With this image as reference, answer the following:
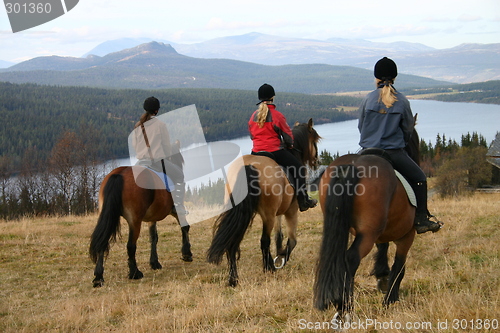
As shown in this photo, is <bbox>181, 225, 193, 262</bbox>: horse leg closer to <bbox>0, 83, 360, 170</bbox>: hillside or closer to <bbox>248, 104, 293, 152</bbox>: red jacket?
<bbox>248, 104, 293, 152</bbox>: red jacket

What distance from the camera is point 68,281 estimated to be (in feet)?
26.1

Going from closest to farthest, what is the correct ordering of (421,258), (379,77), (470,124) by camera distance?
(379,77) → (421,258) → (470,124)

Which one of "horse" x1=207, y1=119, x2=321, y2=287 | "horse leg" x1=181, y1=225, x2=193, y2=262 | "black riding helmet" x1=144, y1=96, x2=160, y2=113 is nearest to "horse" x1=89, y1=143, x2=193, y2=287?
"horse leg" x1=181, y1=225, x2=193, y2=262

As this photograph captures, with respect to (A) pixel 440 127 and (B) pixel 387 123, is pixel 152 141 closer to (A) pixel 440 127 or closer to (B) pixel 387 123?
(B) pixel 387 123

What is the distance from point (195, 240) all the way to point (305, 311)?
278 inches

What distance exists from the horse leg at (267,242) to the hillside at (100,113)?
226 ft

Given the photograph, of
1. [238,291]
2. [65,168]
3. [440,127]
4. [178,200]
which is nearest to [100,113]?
[65,168]

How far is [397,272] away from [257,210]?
2.60m

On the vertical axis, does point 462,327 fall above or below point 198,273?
above

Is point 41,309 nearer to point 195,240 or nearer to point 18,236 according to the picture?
point 195,240

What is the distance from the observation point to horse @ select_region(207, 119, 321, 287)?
6.84 m

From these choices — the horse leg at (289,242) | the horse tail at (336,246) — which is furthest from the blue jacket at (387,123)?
the horse leg at (289,242)

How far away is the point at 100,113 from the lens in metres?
142

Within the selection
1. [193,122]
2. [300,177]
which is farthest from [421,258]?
[193,122]
